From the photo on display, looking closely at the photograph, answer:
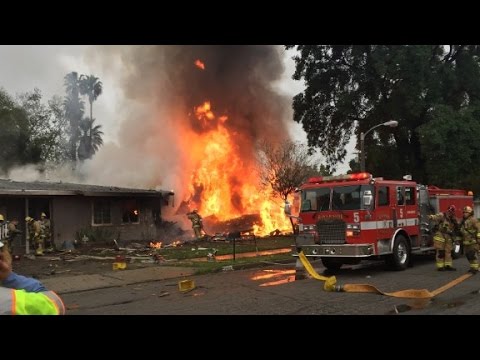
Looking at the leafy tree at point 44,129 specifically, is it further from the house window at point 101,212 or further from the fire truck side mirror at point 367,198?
the fire truck side mirror at point 367,198

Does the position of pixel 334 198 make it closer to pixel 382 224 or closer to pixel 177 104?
pixel 382 224

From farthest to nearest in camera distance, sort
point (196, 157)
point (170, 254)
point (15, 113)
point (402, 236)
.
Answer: point (15, 113) < point (196, 157) < point (170, 254) < point (402, 236)

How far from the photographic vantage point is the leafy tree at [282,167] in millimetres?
27500

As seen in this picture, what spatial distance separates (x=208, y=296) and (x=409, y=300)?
11.6 ft

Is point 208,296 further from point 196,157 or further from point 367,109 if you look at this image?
point 367,109

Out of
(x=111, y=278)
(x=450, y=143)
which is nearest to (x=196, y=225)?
(x=111, y=278)

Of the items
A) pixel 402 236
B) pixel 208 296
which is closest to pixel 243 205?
pixel 402 236

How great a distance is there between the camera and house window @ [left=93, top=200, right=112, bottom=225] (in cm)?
2067

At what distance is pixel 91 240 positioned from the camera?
1983cm

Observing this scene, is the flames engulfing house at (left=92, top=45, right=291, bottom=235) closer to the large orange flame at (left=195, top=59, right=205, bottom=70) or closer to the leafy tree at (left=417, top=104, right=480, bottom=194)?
the large orange flame at (left=195, top=59, right=205, bottom=70)

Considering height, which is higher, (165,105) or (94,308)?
(165,105)

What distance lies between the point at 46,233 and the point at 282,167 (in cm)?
1382

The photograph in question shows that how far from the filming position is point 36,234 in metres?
16.9
